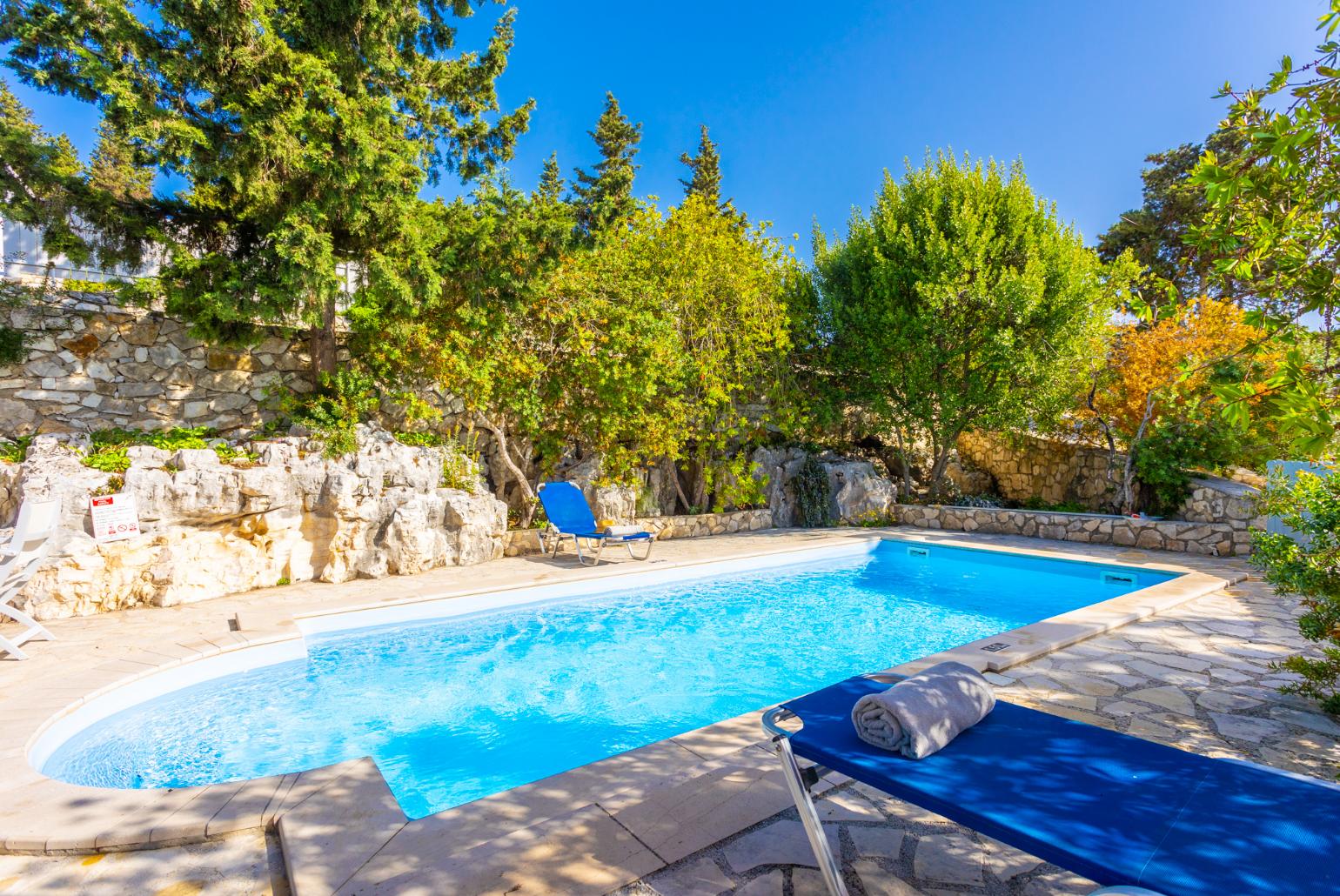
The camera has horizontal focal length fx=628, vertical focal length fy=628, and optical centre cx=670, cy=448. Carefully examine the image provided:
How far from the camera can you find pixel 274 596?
6.70 metres

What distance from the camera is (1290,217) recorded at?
7.23ft

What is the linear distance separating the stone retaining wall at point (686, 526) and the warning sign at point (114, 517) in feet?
13.9

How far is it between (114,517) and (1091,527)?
13.3 meters

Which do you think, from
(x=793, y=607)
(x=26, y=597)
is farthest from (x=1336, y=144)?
(x=26, y=597)

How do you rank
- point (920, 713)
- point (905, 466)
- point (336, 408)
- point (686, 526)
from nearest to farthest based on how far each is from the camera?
point (920, 713), point (336, 408), point (686, 526), point (905, 466)

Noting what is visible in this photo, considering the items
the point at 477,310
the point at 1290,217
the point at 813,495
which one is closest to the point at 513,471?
the point at 477,310

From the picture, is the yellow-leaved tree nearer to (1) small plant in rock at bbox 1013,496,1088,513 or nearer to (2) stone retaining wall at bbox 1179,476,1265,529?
(2) stone retaining wall at bbox 1179,476,1265,529

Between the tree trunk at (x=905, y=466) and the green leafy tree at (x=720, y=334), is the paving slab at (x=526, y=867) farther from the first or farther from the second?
the tree trunk at (x=905, y=466)

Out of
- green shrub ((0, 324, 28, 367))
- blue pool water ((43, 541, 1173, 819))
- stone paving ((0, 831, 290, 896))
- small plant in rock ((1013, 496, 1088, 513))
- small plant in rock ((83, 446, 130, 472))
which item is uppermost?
green shrub ((0, 324, 28, 367))

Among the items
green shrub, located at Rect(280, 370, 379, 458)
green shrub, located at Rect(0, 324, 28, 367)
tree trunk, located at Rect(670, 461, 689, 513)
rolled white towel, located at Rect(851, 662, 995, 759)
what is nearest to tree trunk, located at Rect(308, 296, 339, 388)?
green shrub, located at Rect(280, 370, 379, 458)

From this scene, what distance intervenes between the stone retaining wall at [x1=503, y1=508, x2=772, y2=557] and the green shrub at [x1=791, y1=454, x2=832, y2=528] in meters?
0.79

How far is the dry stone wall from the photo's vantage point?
27.1 feet

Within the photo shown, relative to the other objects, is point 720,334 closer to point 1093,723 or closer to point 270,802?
point 1093,723

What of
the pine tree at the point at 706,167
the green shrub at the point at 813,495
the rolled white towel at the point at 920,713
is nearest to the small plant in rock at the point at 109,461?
the rolled white towel at the point at 920,713
